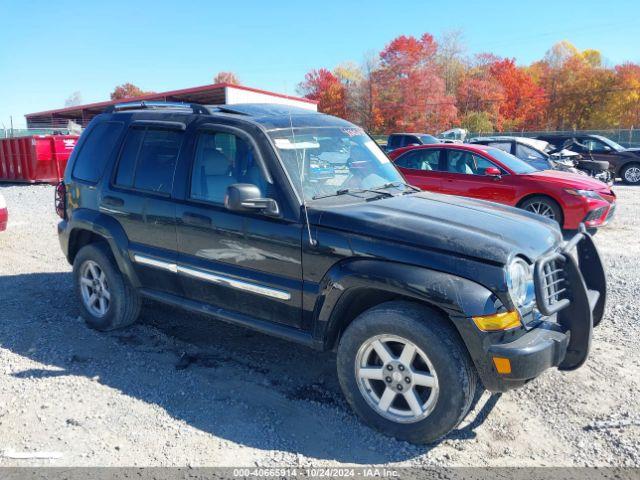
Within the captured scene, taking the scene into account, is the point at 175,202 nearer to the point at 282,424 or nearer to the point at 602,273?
the point at 282,424

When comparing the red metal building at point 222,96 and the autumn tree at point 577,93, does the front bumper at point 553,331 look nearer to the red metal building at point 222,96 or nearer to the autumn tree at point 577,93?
the red metal building at point 222,96

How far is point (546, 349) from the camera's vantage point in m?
2.96

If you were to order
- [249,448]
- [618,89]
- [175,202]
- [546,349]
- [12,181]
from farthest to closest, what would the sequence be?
[618,89], [12,181], [175,202], [249,448], [546,349]

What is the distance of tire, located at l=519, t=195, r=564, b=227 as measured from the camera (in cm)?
899

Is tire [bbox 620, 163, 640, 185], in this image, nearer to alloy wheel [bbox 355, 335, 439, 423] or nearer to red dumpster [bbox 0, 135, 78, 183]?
alloy wheel [bbox 355, 335, 439, 423]

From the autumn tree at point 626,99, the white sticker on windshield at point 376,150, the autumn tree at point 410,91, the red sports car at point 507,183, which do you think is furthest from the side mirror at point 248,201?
the autumn tree at point 626,99

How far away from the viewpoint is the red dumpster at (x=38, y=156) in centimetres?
1722

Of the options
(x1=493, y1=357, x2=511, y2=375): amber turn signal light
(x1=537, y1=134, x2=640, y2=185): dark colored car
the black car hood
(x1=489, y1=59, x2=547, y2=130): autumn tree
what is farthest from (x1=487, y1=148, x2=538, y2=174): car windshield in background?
(x1=489, y1=59, x2=547, y2=130): autumn tree

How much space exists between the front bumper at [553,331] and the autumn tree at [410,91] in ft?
150

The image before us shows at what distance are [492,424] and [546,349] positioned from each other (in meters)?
0.79

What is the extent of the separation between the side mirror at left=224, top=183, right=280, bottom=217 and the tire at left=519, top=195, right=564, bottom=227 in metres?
6.69

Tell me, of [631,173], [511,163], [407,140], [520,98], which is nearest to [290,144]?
[511,163]

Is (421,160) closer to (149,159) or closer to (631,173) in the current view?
(149,159)

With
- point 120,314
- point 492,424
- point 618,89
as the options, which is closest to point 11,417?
point 120,314
